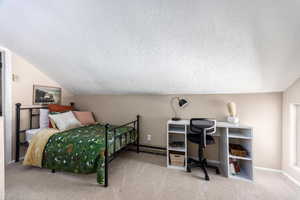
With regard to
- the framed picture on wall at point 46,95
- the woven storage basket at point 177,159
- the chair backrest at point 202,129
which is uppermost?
the framed picture on wall at point 46,95

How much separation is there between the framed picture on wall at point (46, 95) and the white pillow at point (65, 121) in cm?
69

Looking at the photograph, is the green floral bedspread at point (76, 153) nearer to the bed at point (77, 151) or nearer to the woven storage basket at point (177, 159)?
the bed at point (77, 151)

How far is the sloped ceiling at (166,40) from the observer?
1405 mm

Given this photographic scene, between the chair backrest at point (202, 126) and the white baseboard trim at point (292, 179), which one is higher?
the chair backrest at point (202, 126)

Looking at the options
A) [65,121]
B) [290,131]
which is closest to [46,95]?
[65,121]

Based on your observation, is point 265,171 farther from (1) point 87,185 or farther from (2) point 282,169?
(1) point 87,185

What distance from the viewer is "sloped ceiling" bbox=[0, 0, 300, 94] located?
1.41 meters

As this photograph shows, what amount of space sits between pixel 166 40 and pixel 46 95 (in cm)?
302

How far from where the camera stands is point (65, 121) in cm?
262

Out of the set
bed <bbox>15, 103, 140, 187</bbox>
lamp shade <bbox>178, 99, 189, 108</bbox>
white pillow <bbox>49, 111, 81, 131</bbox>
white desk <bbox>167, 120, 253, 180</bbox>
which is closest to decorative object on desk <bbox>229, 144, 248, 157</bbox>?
white desk <bbox>167, 120, 253, 180</bbox>

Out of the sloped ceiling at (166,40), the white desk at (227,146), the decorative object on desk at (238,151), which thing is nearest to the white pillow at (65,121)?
the sloped ceiling at (166,40)

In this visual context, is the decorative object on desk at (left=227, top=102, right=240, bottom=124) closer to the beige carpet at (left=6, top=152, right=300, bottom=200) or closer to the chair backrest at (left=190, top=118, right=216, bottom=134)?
the chair backrest at (left=190, top=118, right=216, bottom=134)

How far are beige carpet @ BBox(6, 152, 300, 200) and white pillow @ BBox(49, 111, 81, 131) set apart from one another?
0.77 metres

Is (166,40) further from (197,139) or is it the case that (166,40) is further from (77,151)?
(77,151)
